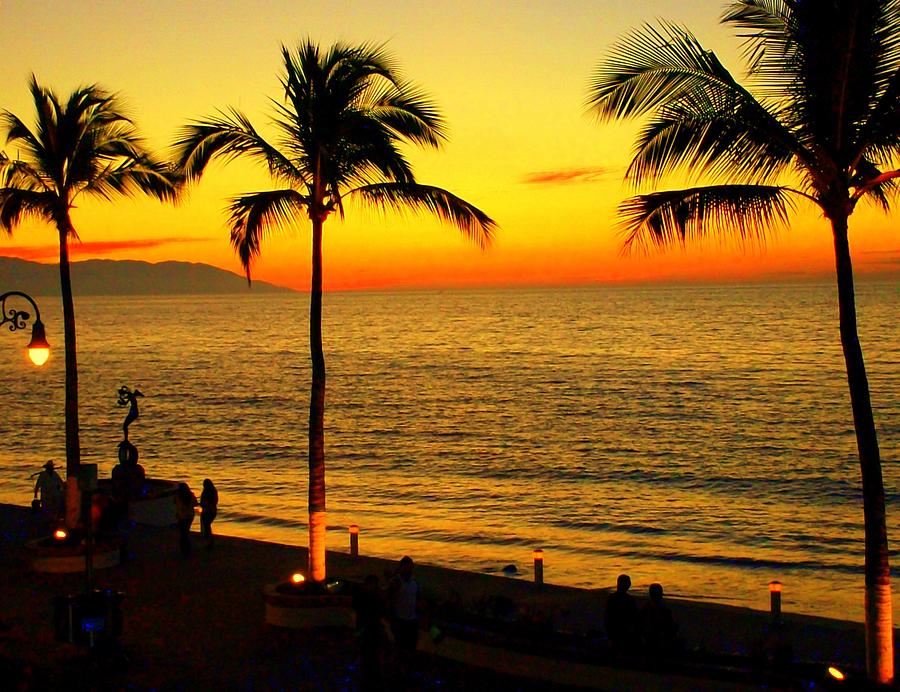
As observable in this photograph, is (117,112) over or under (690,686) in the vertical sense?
over

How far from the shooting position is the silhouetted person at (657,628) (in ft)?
33.9

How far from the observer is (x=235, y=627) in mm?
12883

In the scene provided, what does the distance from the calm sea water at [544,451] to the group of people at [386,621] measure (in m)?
5.31

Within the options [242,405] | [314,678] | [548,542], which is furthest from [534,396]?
[314,678]

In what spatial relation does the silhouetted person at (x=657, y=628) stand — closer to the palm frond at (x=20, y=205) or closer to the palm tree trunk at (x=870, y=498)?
the palm tree trunk at (x=870, y=498)

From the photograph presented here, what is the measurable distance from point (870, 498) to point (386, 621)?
5656mm

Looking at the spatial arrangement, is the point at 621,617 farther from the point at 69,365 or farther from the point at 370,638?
the point at 69,365

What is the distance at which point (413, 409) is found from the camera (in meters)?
58.6

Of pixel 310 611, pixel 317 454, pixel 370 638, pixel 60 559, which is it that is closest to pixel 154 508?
pixel 60 559

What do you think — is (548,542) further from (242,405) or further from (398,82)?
(242,405)

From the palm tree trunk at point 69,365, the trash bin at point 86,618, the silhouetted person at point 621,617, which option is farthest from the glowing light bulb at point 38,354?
the silhouetted person at point 621,617

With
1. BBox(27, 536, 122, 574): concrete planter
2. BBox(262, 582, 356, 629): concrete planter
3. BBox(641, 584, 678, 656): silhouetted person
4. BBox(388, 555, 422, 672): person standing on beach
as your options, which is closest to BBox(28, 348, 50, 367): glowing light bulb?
BBox(262, 582, 356, 629): concrete planter

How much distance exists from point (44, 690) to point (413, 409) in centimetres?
5023

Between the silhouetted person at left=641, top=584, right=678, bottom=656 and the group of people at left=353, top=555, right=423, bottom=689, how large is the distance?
2668 mm
